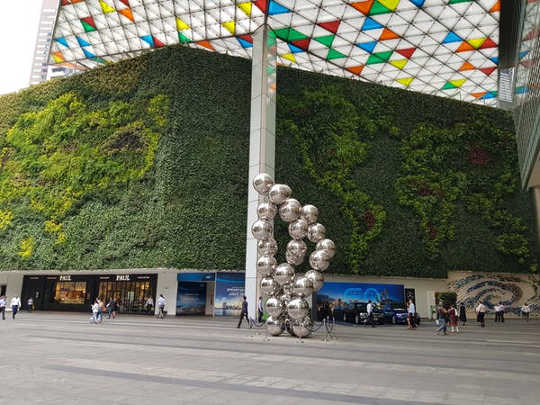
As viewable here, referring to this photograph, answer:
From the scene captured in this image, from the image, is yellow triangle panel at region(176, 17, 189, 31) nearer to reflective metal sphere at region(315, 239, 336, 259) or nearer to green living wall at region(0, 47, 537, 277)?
green living wall at region(0, 47, 537, 277)

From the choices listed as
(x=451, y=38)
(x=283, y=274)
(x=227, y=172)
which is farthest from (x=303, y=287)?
(x=451, y=38)

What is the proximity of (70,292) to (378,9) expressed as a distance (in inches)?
1347

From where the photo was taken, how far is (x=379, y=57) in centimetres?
3575

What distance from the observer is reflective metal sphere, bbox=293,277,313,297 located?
15.1 meters

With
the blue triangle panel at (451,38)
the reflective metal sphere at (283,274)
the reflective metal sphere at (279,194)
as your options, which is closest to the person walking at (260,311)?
the reflective metal sphere at (283,274)

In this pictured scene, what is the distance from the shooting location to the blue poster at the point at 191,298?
3206cm

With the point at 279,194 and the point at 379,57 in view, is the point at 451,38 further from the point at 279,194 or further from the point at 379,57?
the point at 279,194

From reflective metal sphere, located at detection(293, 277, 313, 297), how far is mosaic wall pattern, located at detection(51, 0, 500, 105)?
20461 millimetres

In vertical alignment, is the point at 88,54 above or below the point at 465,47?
above

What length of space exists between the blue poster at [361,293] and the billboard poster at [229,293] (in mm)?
5840

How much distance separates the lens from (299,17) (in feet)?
97.9

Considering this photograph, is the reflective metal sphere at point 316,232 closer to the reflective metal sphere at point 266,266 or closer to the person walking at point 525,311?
the reflective metal sphere at point 266,266

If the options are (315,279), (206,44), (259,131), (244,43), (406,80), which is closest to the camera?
(315,279)

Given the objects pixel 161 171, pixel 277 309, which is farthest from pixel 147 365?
pixel 161 171
